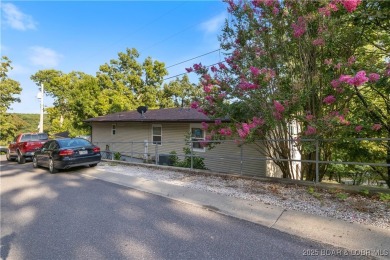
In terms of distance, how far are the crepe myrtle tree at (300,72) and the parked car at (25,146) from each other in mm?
12601

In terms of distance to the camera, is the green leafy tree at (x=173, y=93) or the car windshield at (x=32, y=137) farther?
the green leafy tree at (x=173, y=93)

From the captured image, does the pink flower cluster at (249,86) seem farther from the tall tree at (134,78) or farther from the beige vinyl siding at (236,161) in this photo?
the tall tree at (134,78)

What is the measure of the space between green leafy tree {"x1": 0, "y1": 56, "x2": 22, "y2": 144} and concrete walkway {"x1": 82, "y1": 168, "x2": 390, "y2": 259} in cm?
3911

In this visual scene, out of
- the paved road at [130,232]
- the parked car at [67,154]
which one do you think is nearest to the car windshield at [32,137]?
the parked car at [67,154]

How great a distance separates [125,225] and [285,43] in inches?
231

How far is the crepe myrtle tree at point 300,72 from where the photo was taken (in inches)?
233

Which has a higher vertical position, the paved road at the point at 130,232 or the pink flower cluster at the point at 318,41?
the pink flower cluster at the point at 318,41

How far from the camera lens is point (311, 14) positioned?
6.04m

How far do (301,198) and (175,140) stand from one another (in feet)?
35.6

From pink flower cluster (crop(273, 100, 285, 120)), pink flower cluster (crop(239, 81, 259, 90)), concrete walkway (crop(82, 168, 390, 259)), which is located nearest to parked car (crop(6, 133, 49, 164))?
concrete walkway (crop(82, 168, 390, 259))

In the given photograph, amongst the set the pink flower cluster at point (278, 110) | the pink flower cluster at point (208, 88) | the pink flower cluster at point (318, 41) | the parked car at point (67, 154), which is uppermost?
the pink flower cluster at point (318, 41)

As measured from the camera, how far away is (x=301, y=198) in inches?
228

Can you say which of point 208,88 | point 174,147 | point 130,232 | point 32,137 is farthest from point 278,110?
point 32,137

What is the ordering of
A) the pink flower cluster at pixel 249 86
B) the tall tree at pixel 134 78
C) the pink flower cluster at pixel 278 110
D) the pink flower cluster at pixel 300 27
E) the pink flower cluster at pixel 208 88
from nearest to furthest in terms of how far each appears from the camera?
the pink flower cluster at pixel 278 110 < the pink flower cluster at pixel 300 27 < the pink flower cluster at pixel 249 86 < the pink flower cluster at pixel 208 88 < the tall tree at pixel 134 78
